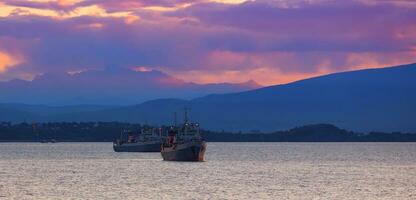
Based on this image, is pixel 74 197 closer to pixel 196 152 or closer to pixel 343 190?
pixel 343 190

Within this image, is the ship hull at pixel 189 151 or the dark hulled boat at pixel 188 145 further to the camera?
the dark hulled boat at pixel 188 145

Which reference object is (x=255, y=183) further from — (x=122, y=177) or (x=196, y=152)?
(x=196, y=152)

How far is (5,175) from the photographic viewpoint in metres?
125

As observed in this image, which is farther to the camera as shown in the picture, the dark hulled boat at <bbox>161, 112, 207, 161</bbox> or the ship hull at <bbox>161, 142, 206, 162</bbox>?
the dark hulled boat at <bbox>161, 112, 207, 161</bbox>

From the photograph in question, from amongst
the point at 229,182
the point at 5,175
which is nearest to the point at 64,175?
the point at 5,175

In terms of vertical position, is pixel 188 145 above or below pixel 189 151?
above

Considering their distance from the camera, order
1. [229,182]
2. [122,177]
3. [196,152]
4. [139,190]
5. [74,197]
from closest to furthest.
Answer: [74,197], [139,190], [229,182], [122,177], [196,152]

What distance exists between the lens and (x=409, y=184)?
4294 inches

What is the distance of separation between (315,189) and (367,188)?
6.09 m

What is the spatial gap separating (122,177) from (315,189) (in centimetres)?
2838

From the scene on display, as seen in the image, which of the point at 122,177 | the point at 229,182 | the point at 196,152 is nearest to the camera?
the point at 229,182

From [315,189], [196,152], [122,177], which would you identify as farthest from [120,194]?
[196,152]

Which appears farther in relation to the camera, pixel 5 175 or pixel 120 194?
pixel 5 175

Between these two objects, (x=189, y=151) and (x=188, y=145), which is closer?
(x=188, y=145)
